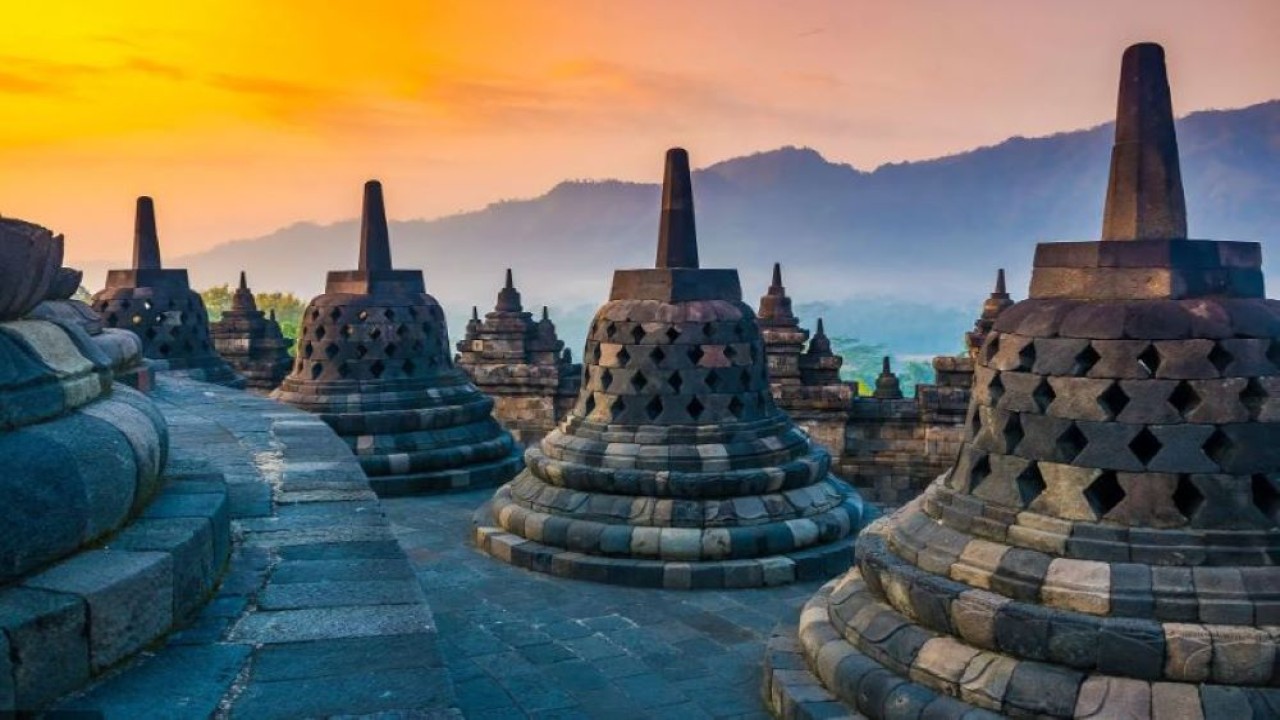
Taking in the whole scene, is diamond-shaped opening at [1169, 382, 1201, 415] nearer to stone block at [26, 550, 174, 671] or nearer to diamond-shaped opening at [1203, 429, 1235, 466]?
diamond-shaped opening at [1203, 429, 1235, 466]

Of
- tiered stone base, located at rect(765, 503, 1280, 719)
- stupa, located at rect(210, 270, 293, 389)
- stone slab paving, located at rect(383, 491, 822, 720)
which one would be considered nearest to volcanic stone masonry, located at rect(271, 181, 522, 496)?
stone slab paving, located at rect(383, 491, 822, 720)

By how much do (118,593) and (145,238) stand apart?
46.7 ft

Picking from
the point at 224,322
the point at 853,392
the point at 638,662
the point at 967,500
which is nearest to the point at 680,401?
the point at 638,662

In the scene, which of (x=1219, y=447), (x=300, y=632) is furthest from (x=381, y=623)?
(x=1219, y=447)

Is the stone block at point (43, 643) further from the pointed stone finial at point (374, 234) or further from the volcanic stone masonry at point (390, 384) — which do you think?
the pointed stone finial at point (374, 234)

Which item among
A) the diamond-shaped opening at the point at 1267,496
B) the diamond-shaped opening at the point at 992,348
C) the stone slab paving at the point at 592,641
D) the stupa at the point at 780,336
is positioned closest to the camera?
the diamond-shaped opening at the point at 1267,496

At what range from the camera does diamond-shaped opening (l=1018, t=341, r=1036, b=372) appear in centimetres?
481

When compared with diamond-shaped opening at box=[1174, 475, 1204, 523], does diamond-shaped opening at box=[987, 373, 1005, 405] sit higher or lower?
higher

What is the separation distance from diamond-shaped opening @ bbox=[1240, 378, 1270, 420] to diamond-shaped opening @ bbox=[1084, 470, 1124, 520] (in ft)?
2.11

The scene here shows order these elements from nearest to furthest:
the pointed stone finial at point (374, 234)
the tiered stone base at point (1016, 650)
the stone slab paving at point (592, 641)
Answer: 1. the tiered stone base at point (1016, 650)
2. the stone slab paving at point (592, 641)
3. the pointed stone finial at point (374, 234)

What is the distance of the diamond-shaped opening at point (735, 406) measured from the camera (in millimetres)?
8508

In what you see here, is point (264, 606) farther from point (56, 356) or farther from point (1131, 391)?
point (1131, 391)

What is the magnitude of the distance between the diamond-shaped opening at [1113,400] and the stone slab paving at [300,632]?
3.15 meters

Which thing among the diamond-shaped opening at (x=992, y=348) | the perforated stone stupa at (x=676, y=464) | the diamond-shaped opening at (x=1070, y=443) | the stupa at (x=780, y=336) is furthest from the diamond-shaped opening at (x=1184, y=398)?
the stupa at (x=780, y=336)
